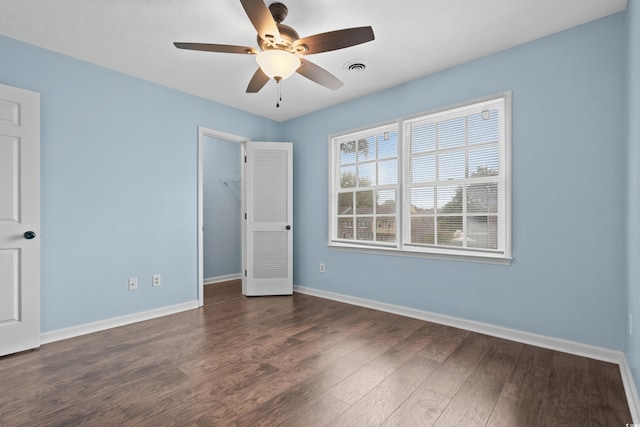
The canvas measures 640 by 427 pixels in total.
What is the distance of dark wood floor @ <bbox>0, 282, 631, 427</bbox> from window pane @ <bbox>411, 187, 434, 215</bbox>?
3.94ft

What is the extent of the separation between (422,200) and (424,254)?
59cm

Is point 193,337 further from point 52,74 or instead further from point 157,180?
point 52,74

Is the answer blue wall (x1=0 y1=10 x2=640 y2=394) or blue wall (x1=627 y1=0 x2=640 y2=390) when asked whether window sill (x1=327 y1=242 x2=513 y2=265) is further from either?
blue wall (x1=627 y1=0 x2=640 y2=390)

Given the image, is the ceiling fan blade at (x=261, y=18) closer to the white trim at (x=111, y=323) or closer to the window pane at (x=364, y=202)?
the window pane at (x=364, y=202)

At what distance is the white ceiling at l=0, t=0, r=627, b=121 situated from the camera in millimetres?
2205

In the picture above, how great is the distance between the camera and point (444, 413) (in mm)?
1721

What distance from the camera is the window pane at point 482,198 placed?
2893 mm

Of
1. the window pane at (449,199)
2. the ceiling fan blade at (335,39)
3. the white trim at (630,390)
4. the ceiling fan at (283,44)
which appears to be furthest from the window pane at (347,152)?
the white trim at (630,390)

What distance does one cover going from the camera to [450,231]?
10.4 feet

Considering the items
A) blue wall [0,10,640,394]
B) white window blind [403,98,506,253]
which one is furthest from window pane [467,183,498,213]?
blue wall [0,10,640,394]

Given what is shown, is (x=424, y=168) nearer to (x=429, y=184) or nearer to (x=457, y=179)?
(x=429, y=184)

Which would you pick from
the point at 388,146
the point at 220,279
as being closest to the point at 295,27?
the point at 388,146

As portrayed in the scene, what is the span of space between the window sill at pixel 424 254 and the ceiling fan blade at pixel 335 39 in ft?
6.99

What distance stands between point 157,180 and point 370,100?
2.68 meters
